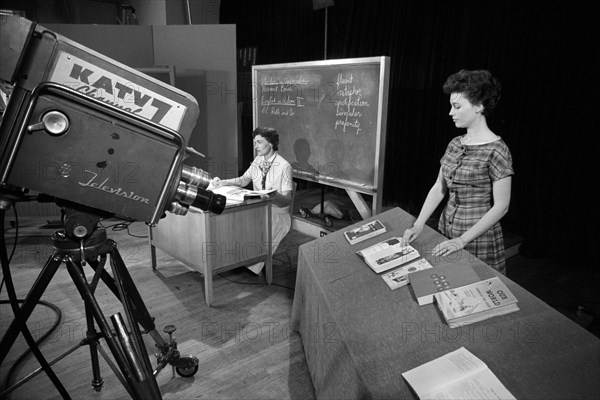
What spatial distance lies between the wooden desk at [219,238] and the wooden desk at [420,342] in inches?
45.5

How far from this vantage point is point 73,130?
0.82 meters

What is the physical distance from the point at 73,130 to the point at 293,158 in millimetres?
2960

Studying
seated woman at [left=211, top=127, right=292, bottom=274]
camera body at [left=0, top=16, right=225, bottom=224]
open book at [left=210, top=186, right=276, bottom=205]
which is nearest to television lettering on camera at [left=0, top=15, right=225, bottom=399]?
camera body at [left=0, top=16, right=225, bottom=224]

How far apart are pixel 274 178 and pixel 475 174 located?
5.35ft

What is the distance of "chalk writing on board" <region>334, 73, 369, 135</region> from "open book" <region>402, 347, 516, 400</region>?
2.23m

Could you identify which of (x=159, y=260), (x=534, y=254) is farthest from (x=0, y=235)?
(x=534, y=254)

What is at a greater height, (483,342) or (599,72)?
(599,72)

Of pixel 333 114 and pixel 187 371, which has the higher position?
pixel 333 114

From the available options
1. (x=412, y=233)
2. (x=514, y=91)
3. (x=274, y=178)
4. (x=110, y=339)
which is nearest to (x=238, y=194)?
(x=274, y=178)

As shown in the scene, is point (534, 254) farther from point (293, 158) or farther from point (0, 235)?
point (0, 235)

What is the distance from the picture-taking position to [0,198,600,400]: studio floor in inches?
73.7

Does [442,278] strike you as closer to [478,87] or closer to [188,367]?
[478,87]

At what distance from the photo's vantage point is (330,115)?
3.29 m

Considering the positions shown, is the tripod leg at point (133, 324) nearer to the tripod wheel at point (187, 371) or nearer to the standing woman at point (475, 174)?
the tripod wheel at point (187, 371)
